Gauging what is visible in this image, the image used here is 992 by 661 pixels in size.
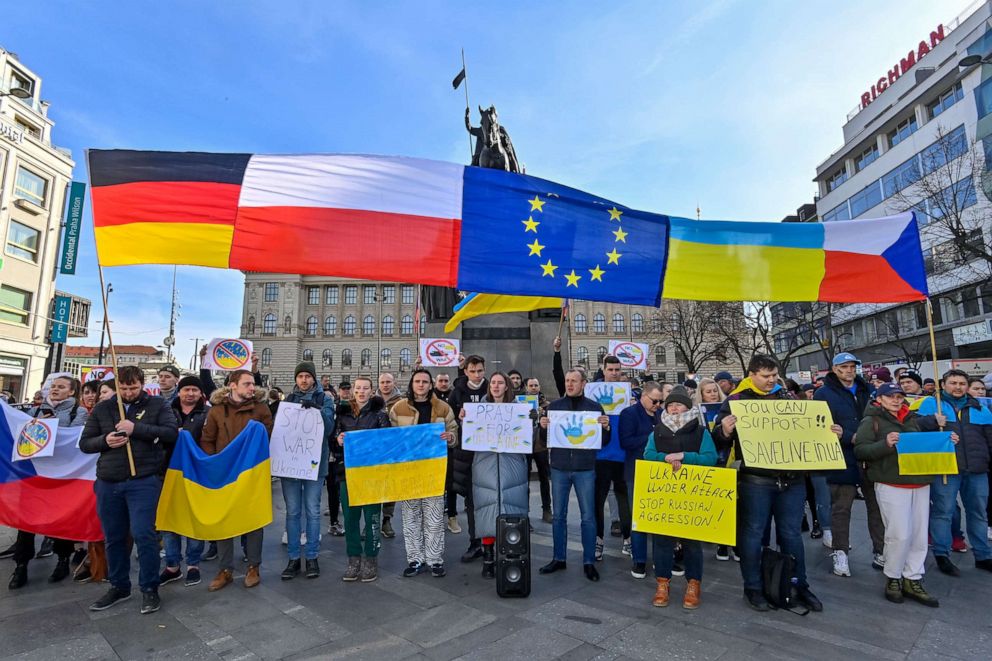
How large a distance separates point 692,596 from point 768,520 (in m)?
0.94

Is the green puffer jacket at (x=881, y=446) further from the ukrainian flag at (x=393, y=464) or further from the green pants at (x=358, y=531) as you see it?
the green pants at (x=358, y=531)

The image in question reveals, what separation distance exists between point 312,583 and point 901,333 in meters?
45.5

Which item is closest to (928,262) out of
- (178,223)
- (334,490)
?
(334,490)

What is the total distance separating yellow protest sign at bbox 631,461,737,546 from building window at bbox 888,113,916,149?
48311 mm

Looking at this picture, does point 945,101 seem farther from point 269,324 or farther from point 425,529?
point 269,324

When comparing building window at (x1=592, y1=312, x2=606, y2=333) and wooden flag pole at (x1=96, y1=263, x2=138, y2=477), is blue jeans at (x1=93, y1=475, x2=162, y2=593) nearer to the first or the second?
wooden flag pole at (x1=96, y1=263, x2=138, y2=477)

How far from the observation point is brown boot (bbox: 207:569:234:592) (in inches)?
201

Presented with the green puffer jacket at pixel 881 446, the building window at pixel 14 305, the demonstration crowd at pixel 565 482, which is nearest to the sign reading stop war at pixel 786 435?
the demonstration crowd at pixel 565 482

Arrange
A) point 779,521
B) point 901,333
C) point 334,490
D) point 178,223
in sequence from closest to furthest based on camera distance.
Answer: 1. point 779,521
2. point 178,223
3. point 334,490
4. point 901,333

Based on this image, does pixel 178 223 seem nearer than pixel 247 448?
Yes

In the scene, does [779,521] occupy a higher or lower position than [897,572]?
higher

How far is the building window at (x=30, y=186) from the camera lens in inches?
1438

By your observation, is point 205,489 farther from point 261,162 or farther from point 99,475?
point 261,162

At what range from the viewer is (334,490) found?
8047 millimetres
